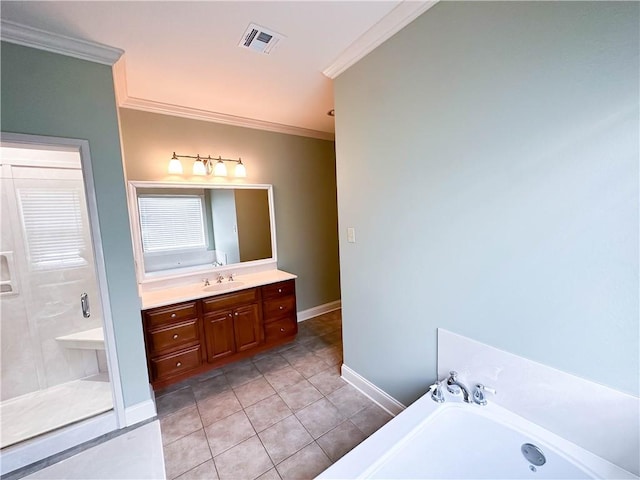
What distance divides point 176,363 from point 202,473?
1.00m

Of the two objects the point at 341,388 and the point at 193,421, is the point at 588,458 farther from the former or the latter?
the point at 193,421

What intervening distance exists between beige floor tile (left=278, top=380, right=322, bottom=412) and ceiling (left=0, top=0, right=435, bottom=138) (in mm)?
2626

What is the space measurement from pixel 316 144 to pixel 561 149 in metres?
2.98

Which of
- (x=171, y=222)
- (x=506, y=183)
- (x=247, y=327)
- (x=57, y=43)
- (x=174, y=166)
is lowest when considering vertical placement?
(x=247, y=327)

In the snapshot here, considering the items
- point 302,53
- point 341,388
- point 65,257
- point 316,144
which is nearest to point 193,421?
point 341,388

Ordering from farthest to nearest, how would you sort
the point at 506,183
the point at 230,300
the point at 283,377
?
the point at 230,300 → the point at 283,377 → the point at 506,183

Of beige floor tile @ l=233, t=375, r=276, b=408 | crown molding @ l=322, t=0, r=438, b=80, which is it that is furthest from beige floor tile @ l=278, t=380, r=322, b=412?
crown molding @ l=322, t=0, r=438, b=80

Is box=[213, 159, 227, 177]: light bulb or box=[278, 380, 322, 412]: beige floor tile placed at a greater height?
box=[213, 159, 227, 177]: light bulb

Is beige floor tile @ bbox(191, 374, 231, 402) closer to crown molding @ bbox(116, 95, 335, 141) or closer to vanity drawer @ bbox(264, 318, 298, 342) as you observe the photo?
vanity drawer @ bbox(264, 318, 298, 342)

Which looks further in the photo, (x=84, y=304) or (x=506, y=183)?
(x=84, y=304)

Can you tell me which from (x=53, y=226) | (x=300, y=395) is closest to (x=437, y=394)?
(x=300, y=395)

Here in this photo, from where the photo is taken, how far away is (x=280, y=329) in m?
2.91

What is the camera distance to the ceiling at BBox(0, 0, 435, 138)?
1.40 m

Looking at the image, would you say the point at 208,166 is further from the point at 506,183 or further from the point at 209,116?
the point at 506,183
